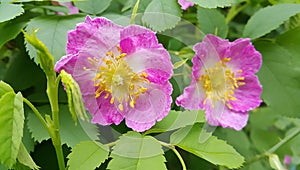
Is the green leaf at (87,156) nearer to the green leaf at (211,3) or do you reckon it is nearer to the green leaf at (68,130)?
the green leaf at (68,130)

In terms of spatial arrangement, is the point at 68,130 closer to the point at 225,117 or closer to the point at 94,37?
the point at 94,37

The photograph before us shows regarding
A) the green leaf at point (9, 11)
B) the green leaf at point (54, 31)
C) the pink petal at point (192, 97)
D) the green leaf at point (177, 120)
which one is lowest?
the pink petal at point (192, 97)

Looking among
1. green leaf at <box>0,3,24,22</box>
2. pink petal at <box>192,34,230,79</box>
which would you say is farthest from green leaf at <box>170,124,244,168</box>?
green leaf at <box>0,3,24,22</box>

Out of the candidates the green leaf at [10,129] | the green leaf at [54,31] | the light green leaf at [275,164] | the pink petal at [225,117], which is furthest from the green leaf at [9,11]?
the light green leaf at [275,164]

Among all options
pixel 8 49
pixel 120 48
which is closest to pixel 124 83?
pixel 120 48

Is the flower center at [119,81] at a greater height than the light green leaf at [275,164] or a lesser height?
greater
